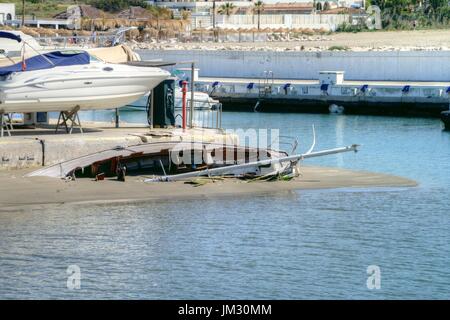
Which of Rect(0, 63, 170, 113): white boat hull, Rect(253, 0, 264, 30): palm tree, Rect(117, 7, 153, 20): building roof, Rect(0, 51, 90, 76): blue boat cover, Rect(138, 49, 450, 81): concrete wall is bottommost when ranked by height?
Rect(138, 49, 450, 81): concrete wall

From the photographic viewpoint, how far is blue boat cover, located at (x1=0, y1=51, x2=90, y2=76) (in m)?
29.1

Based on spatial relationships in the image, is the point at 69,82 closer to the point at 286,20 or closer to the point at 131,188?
the point at 131,188

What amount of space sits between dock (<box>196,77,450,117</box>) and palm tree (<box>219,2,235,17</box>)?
47.5 metres

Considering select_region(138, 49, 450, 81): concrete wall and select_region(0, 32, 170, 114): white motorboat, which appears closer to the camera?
select_region(0, 32, 170, 114): white motorboat

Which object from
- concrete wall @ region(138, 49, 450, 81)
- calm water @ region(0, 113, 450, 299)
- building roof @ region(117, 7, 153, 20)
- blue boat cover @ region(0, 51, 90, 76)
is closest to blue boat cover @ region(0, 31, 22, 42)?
blue boat cover @ region(0, 51, 90, 76)

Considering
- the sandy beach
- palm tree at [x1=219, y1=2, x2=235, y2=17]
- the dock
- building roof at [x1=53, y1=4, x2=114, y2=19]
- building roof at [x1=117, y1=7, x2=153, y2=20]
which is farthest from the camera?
palm tree at [x1=219, y1=2, x2=235, y2=17]

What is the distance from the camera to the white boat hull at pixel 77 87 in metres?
28.7

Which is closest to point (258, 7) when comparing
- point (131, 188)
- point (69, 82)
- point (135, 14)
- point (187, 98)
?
point (135, 14)

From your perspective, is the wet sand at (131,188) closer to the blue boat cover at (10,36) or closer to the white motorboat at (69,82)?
the white motorboat at (69,82)

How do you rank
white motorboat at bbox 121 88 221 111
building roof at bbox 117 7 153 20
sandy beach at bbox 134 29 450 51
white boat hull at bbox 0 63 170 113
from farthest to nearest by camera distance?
building roof at bbox 117 7 153 20, sandy beach at bbox 134 29 450 51, white motorboat at bbox 121 88 221 111, white boat hull at bbox 0 63 170 113

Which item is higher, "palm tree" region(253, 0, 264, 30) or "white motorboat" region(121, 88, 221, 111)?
"palm tree" region(253, 0, 264, 30)

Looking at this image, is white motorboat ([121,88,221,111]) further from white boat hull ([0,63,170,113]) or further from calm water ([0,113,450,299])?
calm water ([0,113,450,299])

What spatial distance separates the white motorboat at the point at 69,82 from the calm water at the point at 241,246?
4784 mm

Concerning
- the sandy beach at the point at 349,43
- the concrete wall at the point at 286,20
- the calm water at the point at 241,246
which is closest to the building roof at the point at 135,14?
the concrete wall at the point at 286,20
